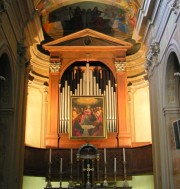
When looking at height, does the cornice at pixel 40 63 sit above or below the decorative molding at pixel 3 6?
→ above

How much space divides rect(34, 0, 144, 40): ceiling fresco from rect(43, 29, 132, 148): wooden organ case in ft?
2.98

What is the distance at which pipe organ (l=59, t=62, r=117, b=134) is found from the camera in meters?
14.4

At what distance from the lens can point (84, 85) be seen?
1499 centimetres

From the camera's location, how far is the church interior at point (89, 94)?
391 inches

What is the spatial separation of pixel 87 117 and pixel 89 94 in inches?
Answer: 37.6

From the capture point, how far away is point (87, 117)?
14.4 meters

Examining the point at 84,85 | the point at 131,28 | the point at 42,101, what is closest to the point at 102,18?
the point at 131,28

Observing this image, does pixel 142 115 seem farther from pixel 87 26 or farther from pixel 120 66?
pixel 87 26

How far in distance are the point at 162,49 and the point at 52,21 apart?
6592mm

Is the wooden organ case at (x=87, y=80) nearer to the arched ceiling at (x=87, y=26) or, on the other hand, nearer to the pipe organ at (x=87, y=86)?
the pipe organ at (x=87, y=86)

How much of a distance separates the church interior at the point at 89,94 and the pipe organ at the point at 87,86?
0.13 ft

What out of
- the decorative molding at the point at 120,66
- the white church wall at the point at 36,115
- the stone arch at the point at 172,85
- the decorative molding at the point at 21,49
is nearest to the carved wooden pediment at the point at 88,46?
the decorative molding at the point at 120,66

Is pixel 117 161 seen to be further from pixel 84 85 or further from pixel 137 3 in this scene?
pixel 137 3

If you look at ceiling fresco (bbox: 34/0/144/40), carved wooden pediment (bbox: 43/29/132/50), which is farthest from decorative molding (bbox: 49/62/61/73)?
ceiling fresco (bbox: 34/0/144/40)
